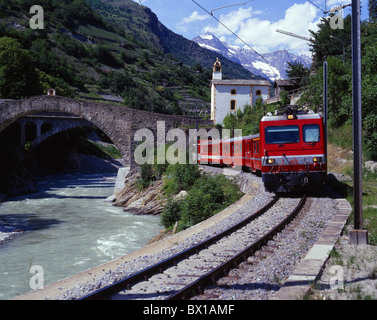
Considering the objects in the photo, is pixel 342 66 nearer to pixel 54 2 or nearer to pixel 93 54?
pixel 93 54

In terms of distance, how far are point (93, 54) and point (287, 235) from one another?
103095 millimetres

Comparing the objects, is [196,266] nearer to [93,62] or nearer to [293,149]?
[293,149]

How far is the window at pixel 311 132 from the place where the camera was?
1282cm

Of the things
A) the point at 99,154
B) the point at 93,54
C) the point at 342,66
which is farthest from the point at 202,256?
the point at 93,54

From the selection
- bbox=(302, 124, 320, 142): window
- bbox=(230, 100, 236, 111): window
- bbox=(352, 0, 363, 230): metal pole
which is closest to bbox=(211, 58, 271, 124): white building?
bbox=(230, 100, 236, 111): window

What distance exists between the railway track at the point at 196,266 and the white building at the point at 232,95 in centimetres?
3785

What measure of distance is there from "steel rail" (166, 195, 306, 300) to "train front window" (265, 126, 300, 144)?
423 centimetres

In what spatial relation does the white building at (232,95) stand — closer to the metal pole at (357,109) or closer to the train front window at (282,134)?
the train front window at (282,134)

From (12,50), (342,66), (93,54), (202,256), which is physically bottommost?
(202,256)

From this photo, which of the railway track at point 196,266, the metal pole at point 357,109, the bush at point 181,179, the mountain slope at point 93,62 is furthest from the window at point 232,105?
the metal pole at point 357,109

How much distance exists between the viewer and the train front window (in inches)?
506

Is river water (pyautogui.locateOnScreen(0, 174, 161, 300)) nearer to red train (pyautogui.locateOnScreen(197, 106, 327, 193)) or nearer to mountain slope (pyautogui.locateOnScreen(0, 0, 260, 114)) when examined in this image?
red train (pyautogui.locateOnScreen(197, 106, 327, 193))

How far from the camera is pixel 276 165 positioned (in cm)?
1292

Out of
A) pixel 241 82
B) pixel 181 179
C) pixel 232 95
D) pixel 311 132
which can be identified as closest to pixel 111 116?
pixel 181 179
